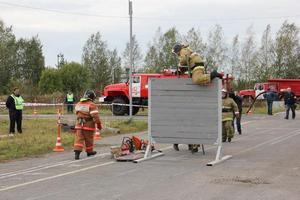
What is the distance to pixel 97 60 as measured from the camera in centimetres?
8356

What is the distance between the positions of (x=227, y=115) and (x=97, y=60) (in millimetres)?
66915

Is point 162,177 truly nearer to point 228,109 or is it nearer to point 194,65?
point 194,65

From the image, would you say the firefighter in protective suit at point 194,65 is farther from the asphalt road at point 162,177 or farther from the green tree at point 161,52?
the green tree at point 161,52

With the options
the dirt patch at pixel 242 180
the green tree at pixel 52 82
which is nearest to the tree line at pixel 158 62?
the green tree at pixel 52 82

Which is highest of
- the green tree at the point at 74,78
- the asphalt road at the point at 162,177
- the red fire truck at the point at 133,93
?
the green tree at the point at 74,78

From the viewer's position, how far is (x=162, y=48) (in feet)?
274

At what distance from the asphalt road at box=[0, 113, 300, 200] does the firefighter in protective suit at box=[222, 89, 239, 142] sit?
6.82 feet

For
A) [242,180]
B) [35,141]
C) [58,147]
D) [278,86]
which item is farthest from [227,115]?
[278,86]

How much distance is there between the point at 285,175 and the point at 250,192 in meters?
1.89

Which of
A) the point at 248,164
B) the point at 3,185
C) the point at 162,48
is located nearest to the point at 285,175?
the point at 248,164

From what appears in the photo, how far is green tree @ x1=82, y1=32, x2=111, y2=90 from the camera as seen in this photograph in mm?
80000

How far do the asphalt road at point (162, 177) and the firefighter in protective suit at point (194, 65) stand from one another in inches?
70.2

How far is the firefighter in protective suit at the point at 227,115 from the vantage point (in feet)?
56.4

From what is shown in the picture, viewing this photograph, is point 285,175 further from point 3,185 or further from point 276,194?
point 3,185
